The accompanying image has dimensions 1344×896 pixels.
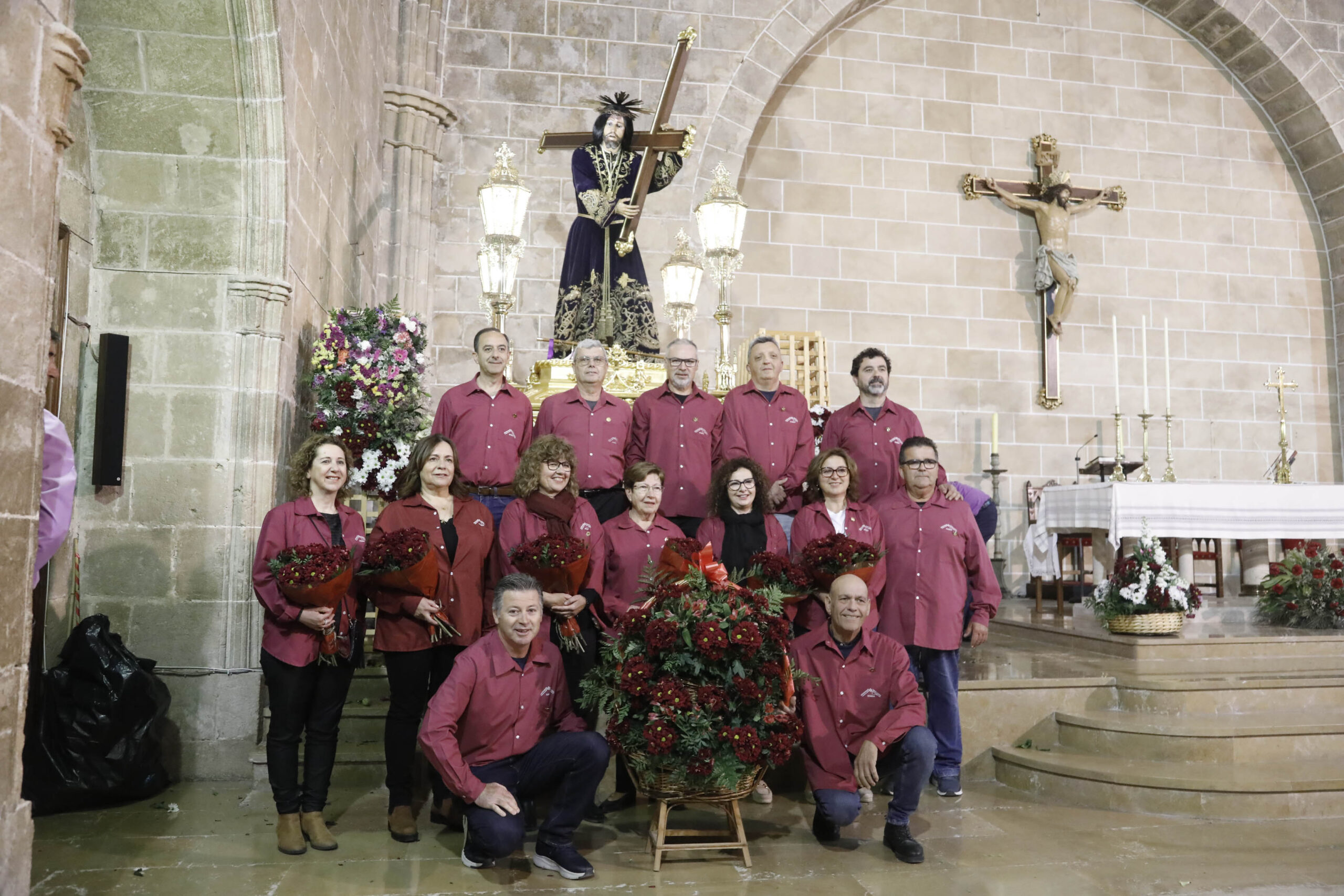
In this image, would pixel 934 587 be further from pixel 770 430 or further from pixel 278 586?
pixel 278 586

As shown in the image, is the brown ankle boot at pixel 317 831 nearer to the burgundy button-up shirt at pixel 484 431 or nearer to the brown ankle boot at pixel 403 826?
the brown ankle boot at pixel 403 826

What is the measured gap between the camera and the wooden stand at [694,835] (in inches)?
149

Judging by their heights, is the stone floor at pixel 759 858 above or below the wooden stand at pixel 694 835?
below

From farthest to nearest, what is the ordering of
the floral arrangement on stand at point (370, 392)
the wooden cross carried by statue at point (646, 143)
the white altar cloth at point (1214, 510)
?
1. the white altar cloth at point (1214, 510)
2. the wooden cross carried by statue at point (646, 143)
3. the floral arrangement on stand at point (370, 392)

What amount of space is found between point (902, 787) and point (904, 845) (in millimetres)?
207

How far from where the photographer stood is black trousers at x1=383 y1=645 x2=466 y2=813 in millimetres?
4148

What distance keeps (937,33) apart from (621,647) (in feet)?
29.4

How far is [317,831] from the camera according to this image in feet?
13.0

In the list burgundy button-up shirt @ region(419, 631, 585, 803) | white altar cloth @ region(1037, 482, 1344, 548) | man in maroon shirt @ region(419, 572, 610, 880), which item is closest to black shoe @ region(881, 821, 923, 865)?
man in maroon shirt @ region(419, 572, 610, 880)

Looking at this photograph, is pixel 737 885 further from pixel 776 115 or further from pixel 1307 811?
pixel 776 115

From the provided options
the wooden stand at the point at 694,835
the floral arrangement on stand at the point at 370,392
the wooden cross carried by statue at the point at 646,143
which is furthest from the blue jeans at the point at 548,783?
the wooden cross carried by statue at the point at 646,143

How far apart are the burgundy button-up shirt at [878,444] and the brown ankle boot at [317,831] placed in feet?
9.53

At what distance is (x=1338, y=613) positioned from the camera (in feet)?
23.8

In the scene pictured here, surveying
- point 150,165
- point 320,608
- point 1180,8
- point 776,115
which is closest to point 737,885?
point 320,608
